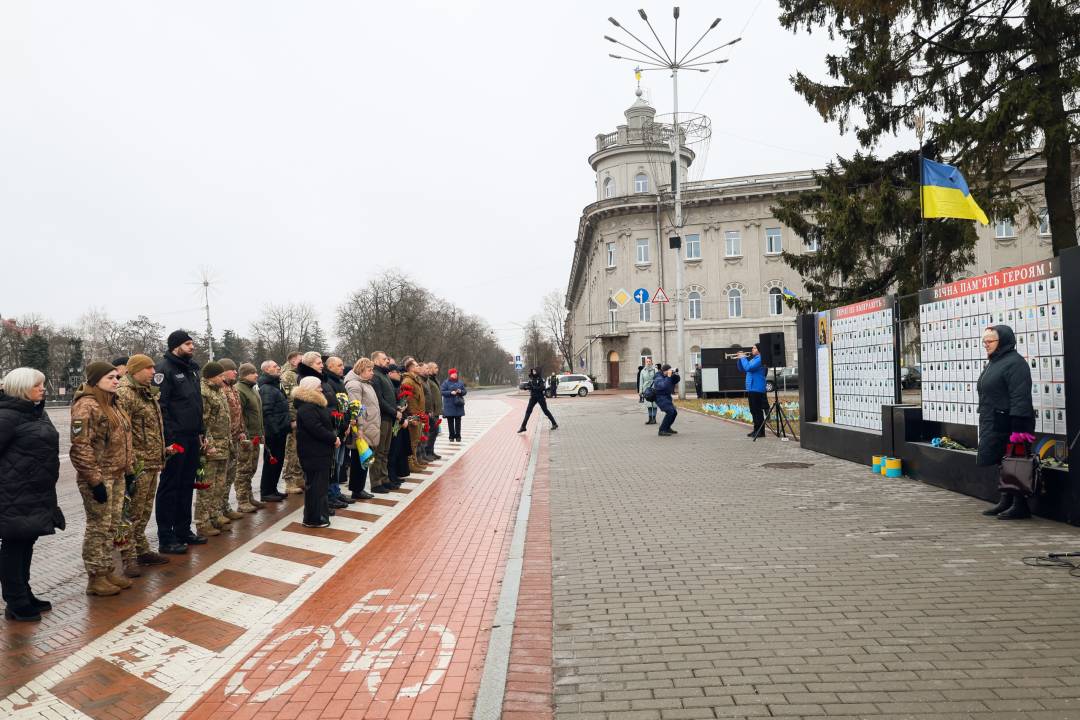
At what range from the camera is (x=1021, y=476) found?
737 centimetres

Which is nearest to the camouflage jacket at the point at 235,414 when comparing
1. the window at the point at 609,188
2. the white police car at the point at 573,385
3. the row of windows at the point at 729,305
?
the white police car at the point at 573,385

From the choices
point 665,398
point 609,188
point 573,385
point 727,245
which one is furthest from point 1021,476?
point 609,188

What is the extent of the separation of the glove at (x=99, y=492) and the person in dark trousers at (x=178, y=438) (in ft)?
4.28

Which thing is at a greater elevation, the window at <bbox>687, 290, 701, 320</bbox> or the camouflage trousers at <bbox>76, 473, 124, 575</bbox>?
the window at <bbox>687, 290, 701, 320</bbox>

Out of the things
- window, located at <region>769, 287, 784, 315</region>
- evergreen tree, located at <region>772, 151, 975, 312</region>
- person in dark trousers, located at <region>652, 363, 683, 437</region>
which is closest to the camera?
person in dark trousers, located at <region>652, 363, 683, 437</region>

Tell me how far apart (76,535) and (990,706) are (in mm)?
9089

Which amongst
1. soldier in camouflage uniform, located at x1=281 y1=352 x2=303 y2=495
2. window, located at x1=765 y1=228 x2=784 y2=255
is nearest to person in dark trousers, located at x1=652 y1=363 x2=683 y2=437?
soldier in camouflage uniform, located at x1=281 y1=352 x2=303 y2=495

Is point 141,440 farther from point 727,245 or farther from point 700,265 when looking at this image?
point 727,245

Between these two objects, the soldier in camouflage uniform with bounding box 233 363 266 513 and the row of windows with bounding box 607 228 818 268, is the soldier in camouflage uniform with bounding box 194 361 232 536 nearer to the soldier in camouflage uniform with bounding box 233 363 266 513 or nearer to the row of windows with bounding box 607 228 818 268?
the soldier in camouflage uniform with bounding box 233 363 266 513

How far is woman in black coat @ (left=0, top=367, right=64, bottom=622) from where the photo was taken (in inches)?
210

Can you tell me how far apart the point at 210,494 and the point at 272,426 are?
1921 mm

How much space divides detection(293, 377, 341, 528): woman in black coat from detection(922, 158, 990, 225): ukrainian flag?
30.4 feet

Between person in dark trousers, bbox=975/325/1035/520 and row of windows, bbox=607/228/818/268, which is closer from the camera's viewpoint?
person in dark trousers, bbox=975/325/1035/520

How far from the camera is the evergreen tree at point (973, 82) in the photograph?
14.3 meters
